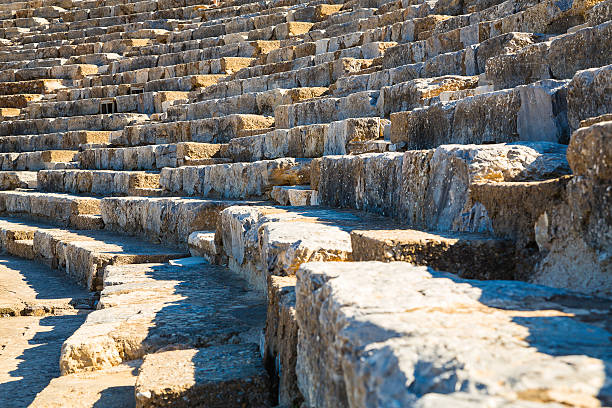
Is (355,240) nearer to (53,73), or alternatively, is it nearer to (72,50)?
(53,73)

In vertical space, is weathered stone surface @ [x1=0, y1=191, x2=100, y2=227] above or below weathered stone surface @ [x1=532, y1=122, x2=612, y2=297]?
below

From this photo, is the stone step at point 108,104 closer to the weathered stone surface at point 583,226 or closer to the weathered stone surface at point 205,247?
the weathered stone surface at point 205,247

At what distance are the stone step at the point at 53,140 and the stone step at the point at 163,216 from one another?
4.71 m

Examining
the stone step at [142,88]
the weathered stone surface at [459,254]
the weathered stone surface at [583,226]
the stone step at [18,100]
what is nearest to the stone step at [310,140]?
the weathered stone surface at [459,254]

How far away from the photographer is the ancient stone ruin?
4.87ft

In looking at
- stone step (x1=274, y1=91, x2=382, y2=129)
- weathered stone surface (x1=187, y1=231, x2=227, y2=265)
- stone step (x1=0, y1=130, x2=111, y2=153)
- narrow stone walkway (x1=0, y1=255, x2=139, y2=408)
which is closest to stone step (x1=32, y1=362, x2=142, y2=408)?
narrow stone walkway (x1=0, y1=255, x2=139, y2=408)

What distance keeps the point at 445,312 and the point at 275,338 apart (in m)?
1.23

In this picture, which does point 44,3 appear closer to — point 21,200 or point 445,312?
point 21,200

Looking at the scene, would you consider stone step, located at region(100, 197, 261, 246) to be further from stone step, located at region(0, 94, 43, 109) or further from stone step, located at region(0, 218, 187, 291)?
stone step, located at region(0, 94, 43, 109)

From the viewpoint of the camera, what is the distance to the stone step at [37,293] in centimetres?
549

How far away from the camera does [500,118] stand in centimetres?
361

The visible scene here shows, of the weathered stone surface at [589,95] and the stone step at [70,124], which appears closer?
the weathered stone surface at [589,95]

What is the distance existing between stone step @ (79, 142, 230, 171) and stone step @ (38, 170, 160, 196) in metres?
0.43

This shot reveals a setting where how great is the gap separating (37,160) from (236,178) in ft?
24.5
